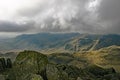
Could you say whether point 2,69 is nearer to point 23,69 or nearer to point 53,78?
point 23,69

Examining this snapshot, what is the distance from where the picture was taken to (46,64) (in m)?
117

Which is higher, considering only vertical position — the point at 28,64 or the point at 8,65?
the point at 28,64

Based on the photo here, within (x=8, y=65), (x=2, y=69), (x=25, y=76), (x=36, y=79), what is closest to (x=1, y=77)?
(x=25, y=76)

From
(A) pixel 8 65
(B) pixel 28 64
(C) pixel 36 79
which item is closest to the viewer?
(C) pixel 36 79

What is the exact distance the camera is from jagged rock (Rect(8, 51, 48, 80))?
381 feet

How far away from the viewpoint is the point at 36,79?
338 ft

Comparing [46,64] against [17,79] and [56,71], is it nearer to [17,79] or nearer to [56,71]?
[56,71]

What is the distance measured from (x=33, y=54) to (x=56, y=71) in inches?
613

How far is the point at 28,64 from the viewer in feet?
392

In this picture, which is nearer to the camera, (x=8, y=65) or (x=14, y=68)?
(x=14, y=68)

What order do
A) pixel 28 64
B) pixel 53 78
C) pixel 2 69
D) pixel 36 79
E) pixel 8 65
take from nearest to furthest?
pixel 36 79 → pixel 53 78 → pixel 28 64 → pixel 2 69 → pixel 8 65

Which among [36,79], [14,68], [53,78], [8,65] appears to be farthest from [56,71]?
[8,65]

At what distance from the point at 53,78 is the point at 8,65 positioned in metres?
76.9

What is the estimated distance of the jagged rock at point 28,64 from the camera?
11606 cm
